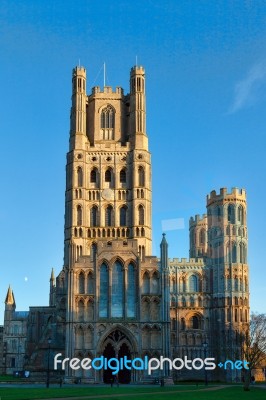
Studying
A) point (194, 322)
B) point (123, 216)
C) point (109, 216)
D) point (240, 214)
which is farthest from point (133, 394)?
→ point (240, 214)

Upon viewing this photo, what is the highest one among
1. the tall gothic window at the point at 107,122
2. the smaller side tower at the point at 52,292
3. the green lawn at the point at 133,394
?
the tall gothic window at the point at 107,122

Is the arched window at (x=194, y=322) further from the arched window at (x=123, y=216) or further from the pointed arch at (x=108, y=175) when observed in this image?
the pointed arch at (x=108, y=175)

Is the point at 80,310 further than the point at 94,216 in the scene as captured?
No

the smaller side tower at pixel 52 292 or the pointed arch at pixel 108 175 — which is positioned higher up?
the pointed arch at pixel 108 175

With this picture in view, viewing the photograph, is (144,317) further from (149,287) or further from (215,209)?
(215,209)

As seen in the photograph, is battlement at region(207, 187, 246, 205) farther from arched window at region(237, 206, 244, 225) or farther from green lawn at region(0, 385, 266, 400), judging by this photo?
green lawn at region(0, 385, 266, 400)

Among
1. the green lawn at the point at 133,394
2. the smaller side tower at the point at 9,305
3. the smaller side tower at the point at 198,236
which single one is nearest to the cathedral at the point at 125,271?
the green lawn at the point at 133,394

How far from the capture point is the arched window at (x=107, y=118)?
105250mm

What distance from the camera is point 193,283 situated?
11750 cm

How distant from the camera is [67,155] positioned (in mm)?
102062

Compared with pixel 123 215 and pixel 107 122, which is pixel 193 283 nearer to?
pixel 123 215

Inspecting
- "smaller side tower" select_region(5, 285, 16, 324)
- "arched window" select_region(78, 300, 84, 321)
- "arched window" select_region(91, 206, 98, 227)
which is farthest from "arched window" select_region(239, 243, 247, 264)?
"smaller side tower" select_region(5, 285, 16, 324)

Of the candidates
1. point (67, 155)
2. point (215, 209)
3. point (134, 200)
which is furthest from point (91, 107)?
point (215, 209)

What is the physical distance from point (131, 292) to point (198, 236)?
61.8m
